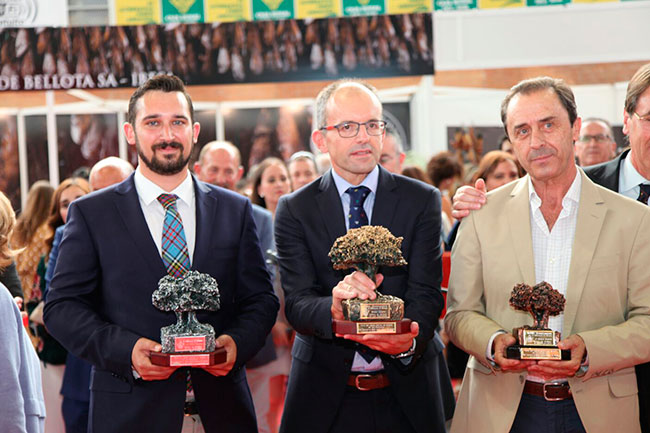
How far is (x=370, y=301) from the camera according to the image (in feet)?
8.75

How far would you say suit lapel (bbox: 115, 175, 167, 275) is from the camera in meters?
2.81

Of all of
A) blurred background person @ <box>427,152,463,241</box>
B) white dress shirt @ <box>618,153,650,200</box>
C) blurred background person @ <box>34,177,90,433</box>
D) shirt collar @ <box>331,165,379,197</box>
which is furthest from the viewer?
blurred background person @ <box>427,152,463,241</box>

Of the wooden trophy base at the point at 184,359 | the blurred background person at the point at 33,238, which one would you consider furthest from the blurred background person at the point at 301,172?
the wooden trophy base at the point at 184,359

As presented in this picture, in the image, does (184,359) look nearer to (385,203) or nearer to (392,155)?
(385,203)

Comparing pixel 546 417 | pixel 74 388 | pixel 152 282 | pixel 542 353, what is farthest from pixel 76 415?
pixel 542 353

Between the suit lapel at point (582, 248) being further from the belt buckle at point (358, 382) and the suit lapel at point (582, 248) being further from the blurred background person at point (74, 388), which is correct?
the blurred background person at point (74, 388)

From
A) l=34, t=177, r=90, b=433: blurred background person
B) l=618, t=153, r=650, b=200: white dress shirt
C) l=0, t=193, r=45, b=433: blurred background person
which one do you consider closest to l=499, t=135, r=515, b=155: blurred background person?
l=618, t=153, r=650, b=200: white dress shirt

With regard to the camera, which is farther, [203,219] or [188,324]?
[203,219]

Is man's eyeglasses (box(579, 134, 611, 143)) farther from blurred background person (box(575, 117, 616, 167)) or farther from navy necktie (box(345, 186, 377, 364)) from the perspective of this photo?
navy necktie (box(345, 186, 377, 364))

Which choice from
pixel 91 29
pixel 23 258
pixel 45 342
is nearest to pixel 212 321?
pixel 45 342

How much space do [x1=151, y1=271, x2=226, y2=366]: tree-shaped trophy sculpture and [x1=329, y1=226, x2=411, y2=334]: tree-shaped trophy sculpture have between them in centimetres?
46

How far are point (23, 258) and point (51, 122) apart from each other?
4.51 m

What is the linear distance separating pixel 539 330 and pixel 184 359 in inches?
48.3

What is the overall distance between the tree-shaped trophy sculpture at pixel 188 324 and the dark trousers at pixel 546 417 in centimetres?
111
